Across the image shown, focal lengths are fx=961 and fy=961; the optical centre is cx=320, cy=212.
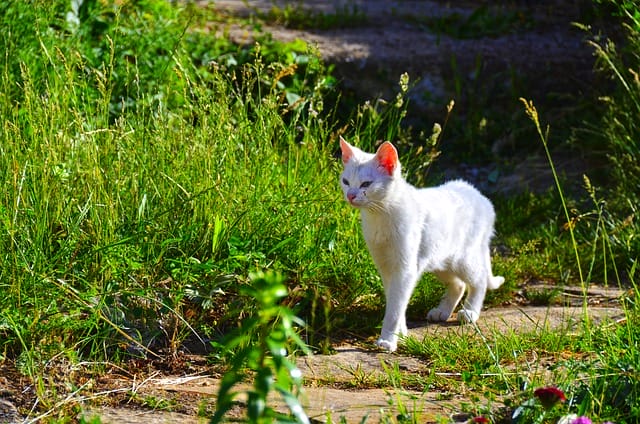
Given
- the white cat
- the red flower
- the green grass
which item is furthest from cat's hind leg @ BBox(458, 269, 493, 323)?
the red flower

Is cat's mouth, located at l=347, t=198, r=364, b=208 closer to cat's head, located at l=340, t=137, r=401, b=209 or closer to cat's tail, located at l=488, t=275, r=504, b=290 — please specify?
cat's head, located at l=340, t=137, r=401, b=209

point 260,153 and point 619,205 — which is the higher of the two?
point 260,153

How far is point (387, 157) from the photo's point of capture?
439cm

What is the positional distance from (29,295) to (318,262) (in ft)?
4.66

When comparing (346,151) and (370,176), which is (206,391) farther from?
(346,151)

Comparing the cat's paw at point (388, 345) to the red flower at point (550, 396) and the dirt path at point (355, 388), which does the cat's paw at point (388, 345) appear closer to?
the dirt path at point (355, 388)

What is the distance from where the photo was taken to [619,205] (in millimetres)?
→ 5891

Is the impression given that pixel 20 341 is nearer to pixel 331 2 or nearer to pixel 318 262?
pixel 318 262

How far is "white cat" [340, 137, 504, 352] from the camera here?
14.4 ft

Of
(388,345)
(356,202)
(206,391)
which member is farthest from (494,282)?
(206,391)

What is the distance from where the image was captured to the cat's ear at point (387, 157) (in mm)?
4363

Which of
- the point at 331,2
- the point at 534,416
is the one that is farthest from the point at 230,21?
the point at 534,416

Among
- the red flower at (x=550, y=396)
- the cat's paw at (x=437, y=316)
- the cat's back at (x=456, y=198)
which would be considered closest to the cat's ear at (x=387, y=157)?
the cat's back at (x=456, y=198)

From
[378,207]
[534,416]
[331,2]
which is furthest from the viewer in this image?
[331,2]
